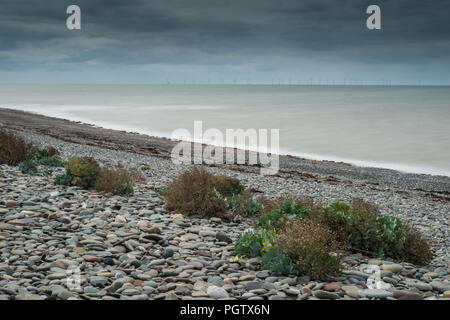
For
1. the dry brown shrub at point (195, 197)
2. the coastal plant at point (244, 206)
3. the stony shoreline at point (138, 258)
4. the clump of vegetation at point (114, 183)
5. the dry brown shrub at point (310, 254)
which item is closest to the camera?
the stony shoreline at point (138, 258)

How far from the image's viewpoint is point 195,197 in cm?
1000

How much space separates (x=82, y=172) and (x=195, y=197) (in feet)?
12.5

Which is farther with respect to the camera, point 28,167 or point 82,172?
point 28,167

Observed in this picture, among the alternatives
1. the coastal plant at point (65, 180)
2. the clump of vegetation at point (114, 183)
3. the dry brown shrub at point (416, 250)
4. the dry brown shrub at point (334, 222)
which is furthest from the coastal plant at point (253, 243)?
the coastal plant at point (65, 180)

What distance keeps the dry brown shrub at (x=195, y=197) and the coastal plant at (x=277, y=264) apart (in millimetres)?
3312

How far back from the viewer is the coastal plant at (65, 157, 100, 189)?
456 inches

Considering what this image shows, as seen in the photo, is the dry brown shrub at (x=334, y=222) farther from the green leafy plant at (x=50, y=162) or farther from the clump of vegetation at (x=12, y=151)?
the clump of vegetation at (x=12, y=151)

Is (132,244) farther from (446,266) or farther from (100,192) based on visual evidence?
(446,266)

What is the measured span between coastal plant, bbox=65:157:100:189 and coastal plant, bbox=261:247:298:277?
273 inches

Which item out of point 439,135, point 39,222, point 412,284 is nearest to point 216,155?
point 39,222

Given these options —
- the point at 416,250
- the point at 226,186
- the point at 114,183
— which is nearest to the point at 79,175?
the point at 114,183

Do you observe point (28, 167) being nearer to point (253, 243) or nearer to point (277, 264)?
point (253, 243)

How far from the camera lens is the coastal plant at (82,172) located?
11.6m

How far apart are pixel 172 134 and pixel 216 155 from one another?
2139 cm
